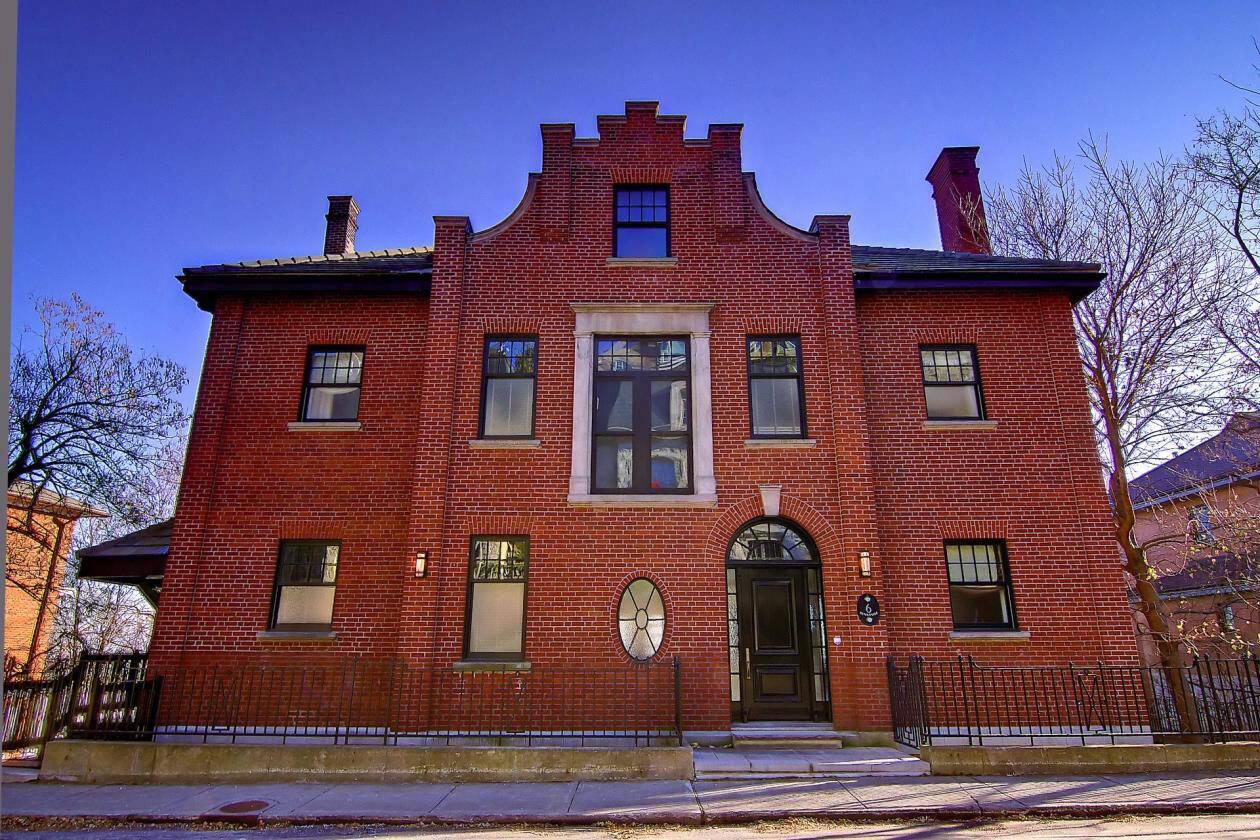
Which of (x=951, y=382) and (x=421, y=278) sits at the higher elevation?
(x=421, y=278)

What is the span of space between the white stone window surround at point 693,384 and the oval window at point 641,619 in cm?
132

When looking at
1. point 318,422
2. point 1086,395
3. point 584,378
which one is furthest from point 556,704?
point 1086,395

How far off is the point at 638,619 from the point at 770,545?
2.43 metres

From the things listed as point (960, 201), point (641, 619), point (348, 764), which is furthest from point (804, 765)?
point (960, 201)

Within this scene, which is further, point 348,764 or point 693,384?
point 693,384

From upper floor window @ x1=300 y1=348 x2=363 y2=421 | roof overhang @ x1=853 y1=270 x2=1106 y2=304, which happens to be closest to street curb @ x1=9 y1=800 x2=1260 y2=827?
upper floor window @ x1=300 y1=348 x2=363 y2=421

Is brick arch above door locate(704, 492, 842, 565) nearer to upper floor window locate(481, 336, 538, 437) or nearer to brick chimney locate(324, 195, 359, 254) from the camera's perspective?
upper floor window locate(481, 336, 538, 437)

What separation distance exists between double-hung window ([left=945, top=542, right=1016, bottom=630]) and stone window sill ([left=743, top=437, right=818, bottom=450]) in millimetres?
2801

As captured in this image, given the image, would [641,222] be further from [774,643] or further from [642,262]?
[774,643]

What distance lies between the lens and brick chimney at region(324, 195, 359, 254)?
1708 centimetres

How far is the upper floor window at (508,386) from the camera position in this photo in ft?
41.0

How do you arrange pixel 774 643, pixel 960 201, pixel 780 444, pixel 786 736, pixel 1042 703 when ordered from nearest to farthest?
pixel 786 736
pixel 1042 703
pixel 774 643
pixel 780 444
pixel 960 201

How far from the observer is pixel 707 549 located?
38.3 ft

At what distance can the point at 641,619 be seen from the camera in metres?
11.5
